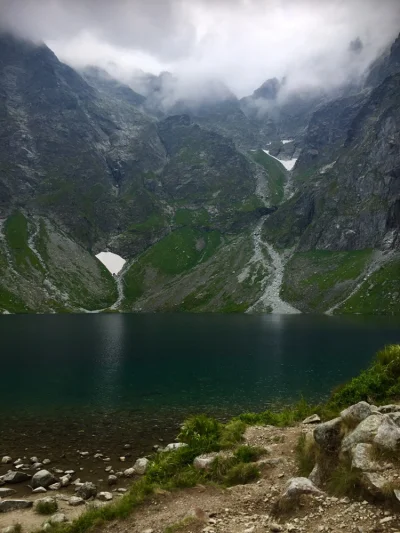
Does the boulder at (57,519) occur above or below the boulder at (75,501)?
above

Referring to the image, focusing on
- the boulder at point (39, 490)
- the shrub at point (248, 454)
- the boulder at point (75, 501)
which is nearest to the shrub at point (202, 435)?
the shrub at point (248, 454)

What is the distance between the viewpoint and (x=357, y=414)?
17.0 meters

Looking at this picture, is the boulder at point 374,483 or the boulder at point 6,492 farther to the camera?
the boulder at point 6,492

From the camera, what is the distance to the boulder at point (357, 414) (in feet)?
55.0

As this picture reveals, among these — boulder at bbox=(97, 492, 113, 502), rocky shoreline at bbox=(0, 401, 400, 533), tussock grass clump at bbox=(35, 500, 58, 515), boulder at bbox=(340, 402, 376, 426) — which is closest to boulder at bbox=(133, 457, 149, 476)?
rocky shoreline at bbox=(0, 401, 400, 533)

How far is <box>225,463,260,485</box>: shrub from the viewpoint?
18.6m

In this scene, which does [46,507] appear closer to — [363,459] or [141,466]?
[141,466]

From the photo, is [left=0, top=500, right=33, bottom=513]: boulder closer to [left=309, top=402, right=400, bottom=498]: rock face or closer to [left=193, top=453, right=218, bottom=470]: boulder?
[left=193, top=453, right=218, bottom=470]: boulder

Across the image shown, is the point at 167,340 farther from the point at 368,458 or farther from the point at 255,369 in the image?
the point at 368,458

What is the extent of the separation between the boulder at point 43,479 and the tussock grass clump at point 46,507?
4.14 meters

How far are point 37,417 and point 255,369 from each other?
36261 millimetres

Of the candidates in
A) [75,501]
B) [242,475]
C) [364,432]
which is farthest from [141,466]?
[364,432]

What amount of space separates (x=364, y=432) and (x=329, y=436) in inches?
84.4

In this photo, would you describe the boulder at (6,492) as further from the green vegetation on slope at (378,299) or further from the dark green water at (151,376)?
the green vegetation on slope at (378,299)
